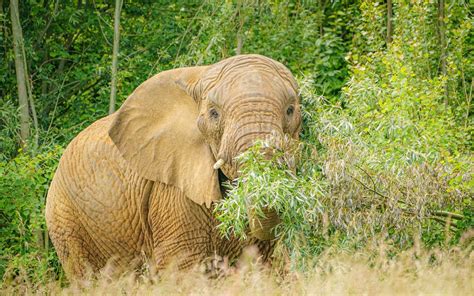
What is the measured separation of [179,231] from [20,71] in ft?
14.5

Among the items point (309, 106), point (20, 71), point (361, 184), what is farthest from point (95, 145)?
point (20, 71)

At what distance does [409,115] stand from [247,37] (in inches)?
133

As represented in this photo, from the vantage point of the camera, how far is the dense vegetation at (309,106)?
8.98 m

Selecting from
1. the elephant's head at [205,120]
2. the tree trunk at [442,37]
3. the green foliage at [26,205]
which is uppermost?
the elephant's head at [205,120]

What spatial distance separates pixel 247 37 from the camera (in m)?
14.0

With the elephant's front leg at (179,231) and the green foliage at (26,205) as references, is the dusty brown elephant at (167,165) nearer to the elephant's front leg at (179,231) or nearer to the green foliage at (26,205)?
the elephant's front leg at (179,231)

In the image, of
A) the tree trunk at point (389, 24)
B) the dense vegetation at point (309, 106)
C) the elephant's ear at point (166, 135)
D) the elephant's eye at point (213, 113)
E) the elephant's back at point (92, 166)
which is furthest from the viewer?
the tree trunk at point (389, 24)

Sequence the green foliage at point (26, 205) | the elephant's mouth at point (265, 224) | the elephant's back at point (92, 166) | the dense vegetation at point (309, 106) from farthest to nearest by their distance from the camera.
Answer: the green foliage at point (26, 205) < the elephant's back at point (92, 166) < the dense vegetation at point (309, 106) < the elephant's mouth at point (265, 224)

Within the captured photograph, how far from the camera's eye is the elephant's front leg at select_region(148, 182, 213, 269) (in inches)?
377

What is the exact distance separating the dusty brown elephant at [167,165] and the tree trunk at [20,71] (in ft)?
6.59

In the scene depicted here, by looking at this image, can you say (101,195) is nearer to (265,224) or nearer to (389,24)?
(265,224)

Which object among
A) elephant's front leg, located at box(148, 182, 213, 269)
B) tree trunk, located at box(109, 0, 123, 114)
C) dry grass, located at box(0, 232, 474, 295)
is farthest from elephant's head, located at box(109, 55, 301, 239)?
tree trunk, located at box(109, 0, 123, 114)

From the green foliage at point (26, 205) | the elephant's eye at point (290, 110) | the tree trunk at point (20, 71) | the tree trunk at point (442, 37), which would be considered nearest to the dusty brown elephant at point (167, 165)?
the elephant's eye at point (290, 110)

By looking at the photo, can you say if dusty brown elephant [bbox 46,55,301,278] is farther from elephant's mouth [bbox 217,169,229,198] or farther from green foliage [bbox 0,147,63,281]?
green foliage [bbox 0,147,63,281]
